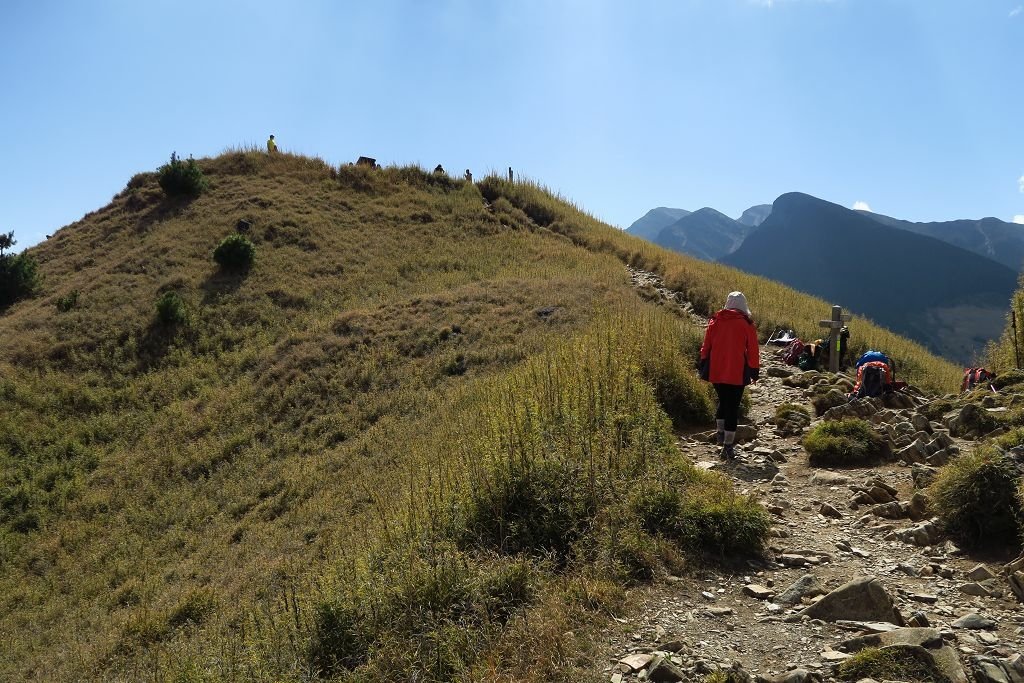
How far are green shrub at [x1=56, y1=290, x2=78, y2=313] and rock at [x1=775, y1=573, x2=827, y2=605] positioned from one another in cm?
2327

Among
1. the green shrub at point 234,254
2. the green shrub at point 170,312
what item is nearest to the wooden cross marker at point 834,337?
the green shrub at point 170,312

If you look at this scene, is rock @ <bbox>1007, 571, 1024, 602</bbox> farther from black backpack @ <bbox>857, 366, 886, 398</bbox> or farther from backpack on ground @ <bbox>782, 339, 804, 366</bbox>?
backpack on ground @ <bbox>782, 339, 804, 366</bbox>

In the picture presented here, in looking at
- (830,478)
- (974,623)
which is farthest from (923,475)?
(974,623)

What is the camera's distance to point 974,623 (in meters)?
3.27

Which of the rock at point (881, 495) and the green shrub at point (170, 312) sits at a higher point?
the green shrub at point (170, 312)

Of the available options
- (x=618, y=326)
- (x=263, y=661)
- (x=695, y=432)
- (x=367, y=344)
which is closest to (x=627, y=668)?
(x=263, y=661)

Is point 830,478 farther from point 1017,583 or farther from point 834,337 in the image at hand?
point 834,337

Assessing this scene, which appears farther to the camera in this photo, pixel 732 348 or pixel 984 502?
pixel 732 348

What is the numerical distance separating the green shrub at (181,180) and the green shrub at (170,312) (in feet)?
35.3

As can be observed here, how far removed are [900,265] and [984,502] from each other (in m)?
86.1

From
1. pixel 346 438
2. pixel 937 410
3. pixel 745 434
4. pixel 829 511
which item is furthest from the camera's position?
pixel 346 438

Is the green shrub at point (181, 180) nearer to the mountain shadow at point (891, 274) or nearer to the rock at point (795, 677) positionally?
the rock at point (795, 677)

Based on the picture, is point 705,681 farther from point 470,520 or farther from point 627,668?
point 470,520

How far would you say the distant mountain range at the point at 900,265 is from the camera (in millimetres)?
67062
